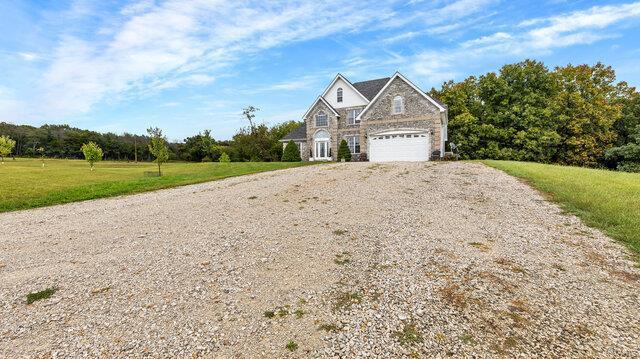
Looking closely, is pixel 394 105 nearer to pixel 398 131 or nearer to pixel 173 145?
pixel 398 131

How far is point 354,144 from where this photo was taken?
32219mm

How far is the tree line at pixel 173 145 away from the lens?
150 feet

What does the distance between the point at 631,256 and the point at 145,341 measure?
8523mm

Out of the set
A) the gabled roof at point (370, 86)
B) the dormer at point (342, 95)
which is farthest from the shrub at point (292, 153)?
the gabled roof at point (370, 86)

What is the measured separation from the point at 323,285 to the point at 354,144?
91.9 feet

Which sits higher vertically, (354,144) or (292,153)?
(354,144)

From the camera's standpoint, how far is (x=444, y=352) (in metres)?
3.40

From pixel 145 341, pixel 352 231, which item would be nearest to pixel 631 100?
pixel 352 231

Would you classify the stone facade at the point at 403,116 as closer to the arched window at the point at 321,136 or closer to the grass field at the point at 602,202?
the arched window at the point at 321,136

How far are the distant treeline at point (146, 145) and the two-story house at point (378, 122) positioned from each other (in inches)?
505

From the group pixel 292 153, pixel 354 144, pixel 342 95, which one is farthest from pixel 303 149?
pixel 342 95

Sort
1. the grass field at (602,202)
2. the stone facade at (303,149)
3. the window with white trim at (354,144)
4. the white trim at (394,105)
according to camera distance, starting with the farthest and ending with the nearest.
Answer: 1. the stone facade at (303,149)
2. the window with white trim at (354,144)
3. the white trim at (394,105)
4. the grass field at (602,202)

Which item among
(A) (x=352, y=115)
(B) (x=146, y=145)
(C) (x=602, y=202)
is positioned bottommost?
(C) (x=602, y=202)

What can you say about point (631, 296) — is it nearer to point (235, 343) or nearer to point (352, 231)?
point (352, 231)
